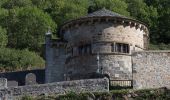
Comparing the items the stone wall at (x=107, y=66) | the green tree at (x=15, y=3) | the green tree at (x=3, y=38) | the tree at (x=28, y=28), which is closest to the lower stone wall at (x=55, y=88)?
the stone wall at (x=107, y=66)

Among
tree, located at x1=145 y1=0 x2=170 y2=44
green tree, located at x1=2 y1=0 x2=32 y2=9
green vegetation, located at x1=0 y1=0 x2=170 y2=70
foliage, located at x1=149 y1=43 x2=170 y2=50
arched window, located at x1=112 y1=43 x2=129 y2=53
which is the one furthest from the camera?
green tree, located at x1=2 y1=0 x2=32 y2=9

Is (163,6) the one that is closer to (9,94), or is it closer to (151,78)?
(151,78)

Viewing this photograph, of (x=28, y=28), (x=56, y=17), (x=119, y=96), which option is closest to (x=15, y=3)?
(x=56, y=17)

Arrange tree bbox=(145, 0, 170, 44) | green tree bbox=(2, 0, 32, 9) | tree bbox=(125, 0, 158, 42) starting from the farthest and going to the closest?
green tree bbox=(2, 0, 32, 9) → tree bbox=(125, 0, 158, 42) → tree bbox=(145, 0, 170, 44)

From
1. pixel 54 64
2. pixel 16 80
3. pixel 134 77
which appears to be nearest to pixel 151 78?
pixel 134 77

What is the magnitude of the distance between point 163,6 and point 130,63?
4452 cm

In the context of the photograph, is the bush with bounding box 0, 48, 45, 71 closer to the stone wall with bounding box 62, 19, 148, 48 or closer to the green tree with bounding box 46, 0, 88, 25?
the green tree with bounding box 46, 0, 88, 25

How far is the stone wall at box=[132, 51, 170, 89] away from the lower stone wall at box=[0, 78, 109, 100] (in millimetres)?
3697

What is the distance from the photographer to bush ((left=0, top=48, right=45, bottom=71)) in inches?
2276

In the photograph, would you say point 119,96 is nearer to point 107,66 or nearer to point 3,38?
point 107,66

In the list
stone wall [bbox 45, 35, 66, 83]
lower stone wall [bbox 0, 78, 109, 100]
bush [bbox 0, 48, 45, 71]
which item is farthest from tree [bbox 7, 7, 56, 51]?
lower stone wall [bbox 0, 78, 109, 100]

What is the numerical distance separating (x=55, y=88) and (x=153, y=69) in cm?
579

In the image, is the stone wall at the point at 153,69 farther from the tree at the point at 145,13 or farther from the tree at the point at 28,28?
the tree at the point at 28,28

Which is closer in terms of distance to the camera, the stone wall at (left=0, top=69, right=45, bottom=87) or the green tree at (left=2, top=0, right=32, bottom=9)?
the stone wall at (left=0, top=69, right=45, bottom=87)
